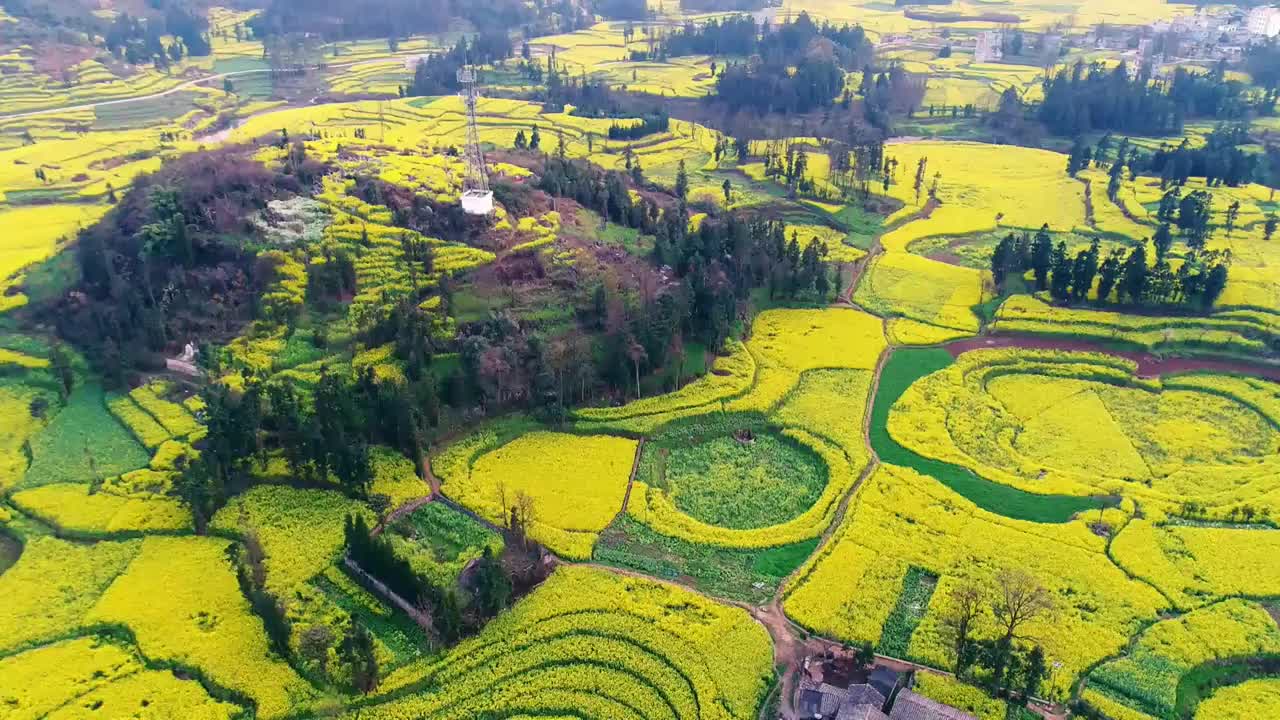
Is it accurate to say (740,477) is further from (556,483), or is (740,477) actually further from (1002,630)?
(1002,630)

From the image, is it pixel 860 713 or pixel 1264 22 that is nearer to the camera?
pixel 860 713

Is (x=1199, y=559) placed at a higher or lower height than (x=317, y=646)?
lower

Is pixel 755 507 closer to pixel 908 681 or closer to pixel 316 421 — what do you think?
pixel 908 681

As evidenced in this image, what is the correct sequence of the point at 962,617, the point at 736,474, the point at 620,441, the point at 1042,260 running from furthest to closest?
the point at 1042,260, the point at 620,441, the point at 736,474, the point at 962,617

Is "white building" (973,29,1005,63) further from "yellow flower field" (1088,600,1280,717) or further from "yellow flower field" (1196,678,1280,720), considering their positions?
"yellow flower field" (1196,678,1280,720)

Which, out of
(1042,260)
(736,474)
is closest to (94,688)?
(736,474)

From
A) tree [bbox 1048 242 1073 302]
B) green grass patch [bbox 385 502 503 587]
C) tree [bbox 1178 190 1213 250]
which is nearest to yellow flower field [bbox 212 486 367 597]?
green grass patch [bbox 385 502 503 587]

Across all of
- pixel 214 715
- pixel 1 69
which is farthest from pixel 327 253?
pixel 1 69
